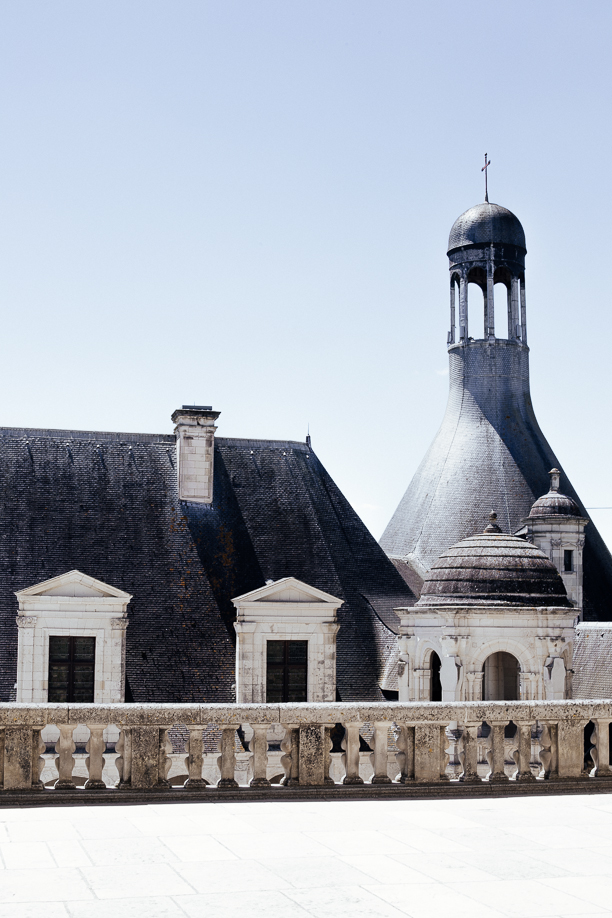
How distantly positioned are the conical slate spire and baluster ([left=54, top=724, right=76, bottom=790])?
26106mm

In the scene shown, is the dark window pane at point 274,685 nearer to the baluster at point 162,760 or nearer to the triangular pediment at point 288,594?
the triangular pediment at point 288,594

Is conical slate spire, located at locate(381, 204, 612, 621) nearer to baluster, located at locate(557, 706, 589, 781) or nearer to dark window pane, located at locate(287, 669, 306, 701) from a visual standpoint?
dark window pane, located at locate(287, 669, 306, 701)

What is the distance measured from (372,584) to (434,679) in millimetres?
2896

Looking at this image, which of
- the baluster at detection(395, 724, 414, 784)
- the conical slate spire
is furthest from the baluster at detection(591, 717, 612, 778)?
the conical slate spire

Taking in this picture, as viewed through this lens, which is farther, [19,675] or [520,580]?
[520,580]

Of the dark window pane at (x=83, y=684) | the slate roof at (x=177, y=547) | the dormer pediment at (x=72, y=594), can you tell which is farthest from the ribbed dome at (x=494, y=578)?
the dark window pane at (x=83, y=684)

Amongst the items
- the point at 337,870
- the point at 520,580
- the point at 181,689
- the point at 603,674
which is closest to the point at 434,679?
the point at 520,580

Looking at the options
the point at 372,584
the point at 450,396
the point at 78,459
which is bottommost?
the point at 372,584

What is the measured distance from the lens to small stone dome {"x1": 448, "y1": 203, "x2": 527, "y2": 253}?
3525 cm

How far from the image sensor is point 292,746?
802 centimetres

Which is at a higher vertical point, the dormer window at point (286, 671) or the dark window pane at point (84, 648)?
the dark window pane at point (84, 648)

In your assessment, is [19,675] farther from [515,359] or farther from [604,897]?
[515,359]

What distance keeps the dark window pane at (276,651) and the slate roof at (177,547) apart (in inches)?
28.3

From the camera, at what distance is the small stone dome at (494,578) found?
1972 cm
